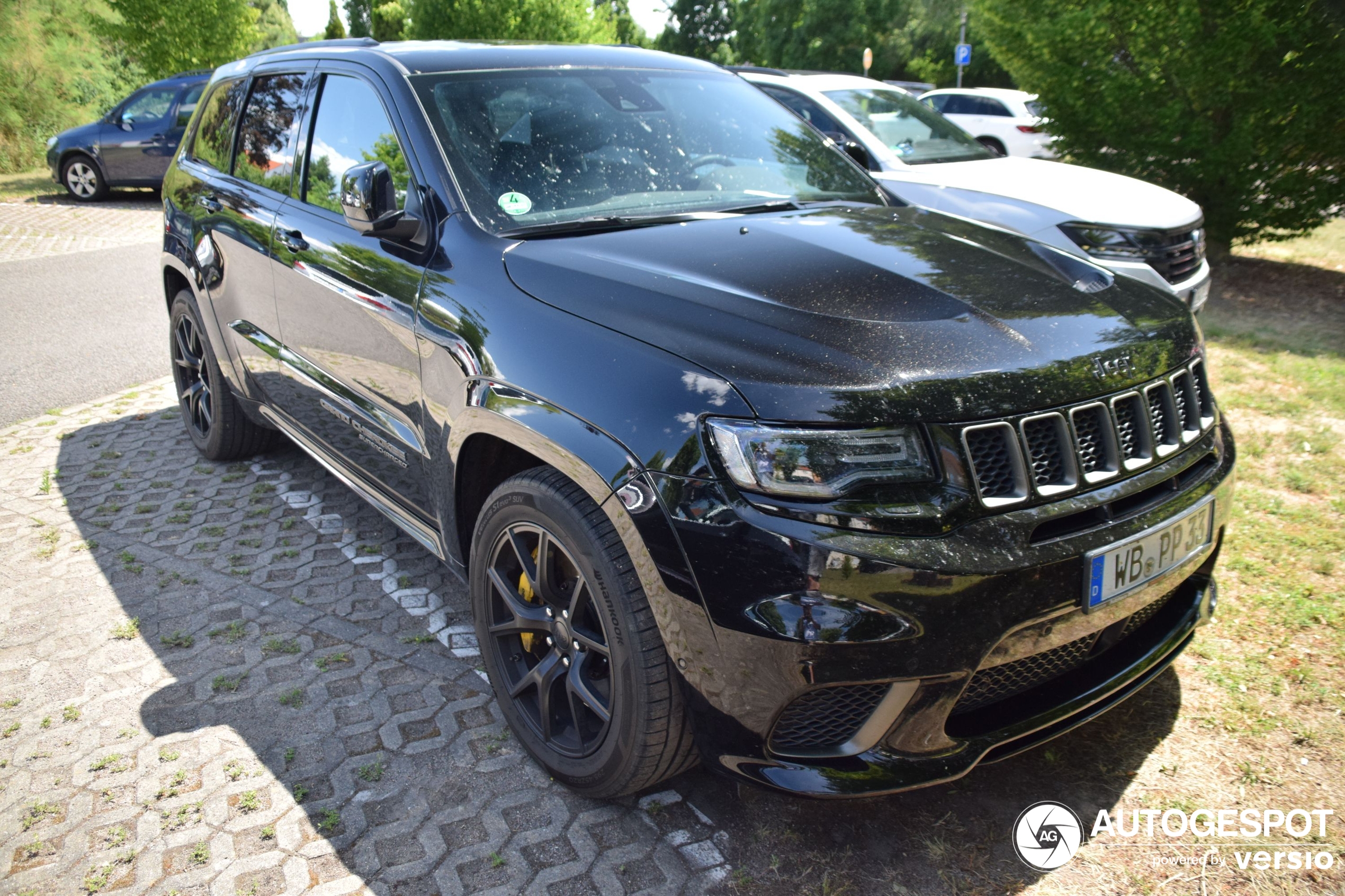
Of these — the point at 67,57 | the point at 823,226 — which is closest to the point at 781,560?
the point at 823,226

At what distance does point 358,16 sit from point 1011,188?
4489cm

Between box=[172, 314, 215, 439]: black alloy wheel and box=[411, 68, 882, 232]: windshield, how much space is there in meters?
2.53

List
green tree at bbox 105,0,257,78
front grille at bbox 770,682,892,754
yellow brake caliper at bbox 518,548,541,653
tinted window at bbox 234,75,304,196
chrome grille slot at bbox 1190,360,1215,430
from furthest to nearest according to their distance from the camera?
green tree at bbox 105,0,257,78 < tinted window at bbox 234,75,304,196 < yellow brake caliper at bbox 518,548,541,653 < chrome grille slot at bbox 1190,360,1215,430 < front grille at bbox 770,682,892,754

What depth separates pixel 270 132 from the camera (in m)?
3.99

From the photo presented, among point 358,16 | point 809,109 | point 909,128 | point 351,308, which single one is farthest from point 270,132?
point 358,16

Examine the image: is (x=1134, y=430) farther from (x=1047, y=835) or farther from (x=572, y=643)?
(x=572, y=643)

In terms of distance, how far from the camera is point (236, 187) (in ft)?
13.8

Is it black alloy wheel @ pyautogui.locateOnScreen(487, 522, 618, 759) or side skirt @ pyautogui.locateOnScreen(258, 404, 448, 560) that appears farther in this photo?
side skirt @ pyautogui.locateOnScreen(258, 404, 448, 560)

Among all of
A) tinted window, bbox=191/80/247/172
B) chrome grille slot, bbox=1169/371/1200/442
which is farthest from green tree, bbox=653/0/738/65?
chrome grille slot, bbox=1169/371/1200/442

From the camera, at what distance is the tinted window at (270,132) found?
149 inches

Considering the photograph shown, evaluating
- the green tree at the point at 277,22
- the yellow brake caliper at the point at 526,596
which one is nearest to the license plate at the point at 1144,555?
the yellow brake caliper at the point at 526,596

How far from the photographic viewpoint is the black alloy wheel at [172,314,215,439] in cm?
495

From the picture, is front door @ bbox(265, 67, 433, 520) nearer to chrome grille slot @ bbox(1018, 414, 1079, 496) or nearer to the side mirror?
the side mirror

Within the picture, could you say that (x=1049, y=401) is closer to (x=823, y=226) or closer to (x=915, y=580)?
(x=915, y=580)
